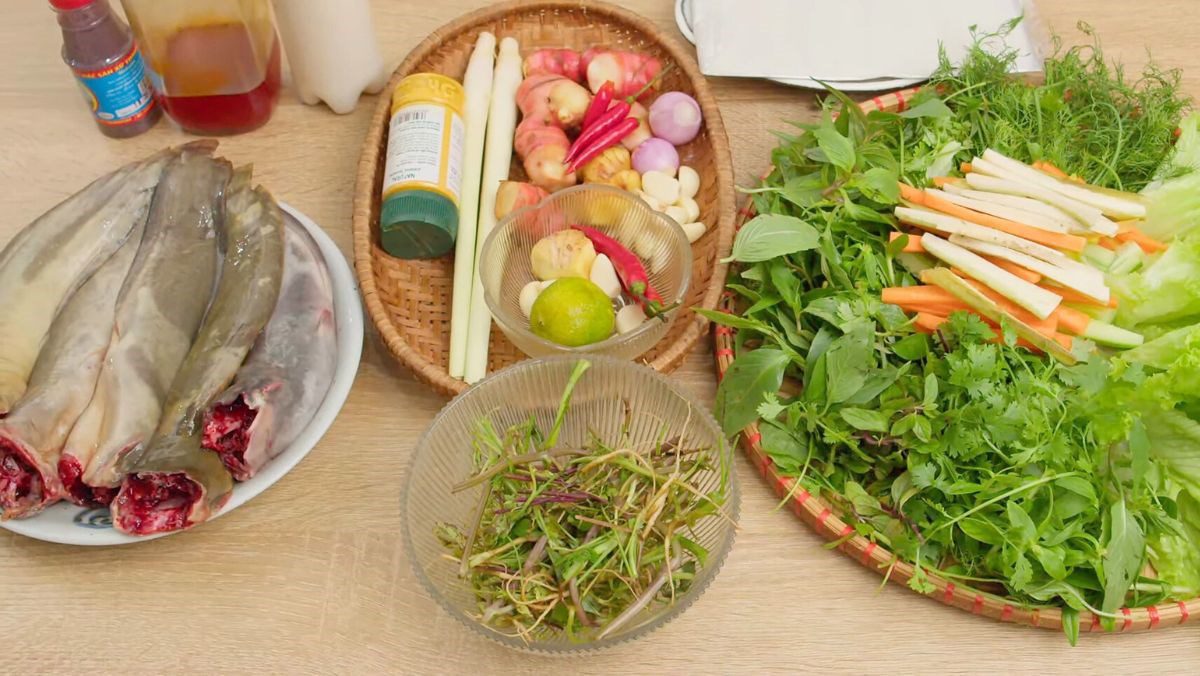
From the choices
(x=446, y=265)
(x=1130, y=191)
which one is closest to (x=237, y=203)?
(x=446, y=265)

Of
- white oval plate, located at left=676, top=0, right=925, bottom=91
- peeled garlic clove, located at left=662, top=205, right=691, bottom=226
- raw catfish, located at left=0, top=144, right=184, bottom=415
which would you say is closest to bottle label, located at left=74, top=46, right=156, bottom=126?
raw catfish, located at left=0, top=144, right=184, bottom=415

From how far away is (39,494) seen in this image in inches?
36.4

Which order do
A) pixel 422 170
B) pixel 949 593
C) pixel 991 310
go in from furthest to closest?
pixel 422 170 → pixel 991 310 → pixel 949 593

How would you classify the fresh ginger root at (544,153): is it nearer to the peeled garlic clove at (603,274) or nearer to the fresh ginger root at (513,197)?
the fresh ginger root at (513,197)

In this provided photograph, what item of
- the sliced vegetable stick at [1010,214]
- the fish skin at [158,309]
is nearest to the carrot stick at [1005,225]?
Result: the sliced vegetable stick at [1010,214]

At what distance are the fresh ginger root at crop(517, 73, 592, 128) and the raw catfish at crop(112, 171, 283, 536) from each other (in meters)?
0.37

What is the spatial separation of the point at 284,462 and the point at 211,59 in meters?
0.58

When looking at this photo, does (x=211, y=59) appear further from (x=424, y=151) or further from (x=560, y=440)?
(x=560, y=440)

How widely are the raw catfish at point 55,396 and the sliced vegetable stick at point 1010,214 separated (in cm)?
93

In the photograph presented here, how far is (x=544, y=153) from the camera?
48.7 inches

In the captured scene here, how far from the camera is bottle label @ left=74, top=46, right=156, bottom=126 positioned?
1.23m

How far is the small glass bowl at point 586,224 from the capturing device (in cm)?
113

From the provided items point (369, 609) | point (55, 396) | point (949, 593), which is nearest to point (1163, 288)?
point (949, 593)

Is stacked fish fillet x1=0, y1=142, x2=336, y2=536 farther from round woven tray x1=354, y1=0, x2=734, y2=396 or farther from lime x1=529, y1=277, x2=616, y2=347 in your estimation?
lime x1=529, y1=277, x2=616, y2=347
